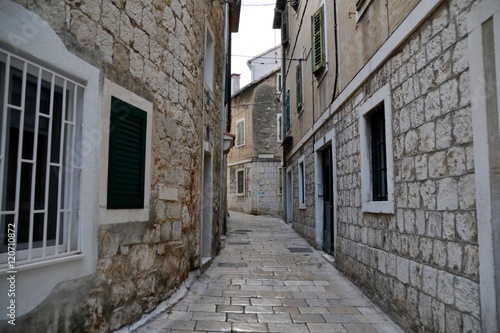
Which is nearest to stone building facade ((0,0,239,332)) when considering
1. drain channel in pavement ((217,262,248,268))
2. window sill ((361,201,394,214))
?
drain channel in pavement ((217,262,248,268))

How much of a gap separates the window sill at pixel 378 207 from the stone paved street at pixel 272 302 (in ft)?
3.73

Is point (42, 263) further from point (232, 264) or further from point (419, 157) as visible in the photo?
point (232, 264)

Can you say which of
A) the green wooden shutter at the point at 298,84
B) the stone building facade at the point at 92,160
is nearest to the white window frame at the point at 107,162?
the stone building facade at the point at 92,160

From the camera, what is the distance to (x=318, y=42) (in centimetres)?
792

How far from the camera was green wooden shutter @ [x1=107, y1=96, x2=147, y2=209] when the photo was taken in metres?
3.16

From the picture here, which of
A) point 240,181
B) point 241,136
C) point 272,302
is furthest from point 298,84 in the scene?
point 240,181

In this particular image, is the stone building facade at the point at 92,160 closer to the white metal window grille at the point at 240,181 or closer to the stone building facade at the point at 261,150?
the stone building facade at the point at 261,150

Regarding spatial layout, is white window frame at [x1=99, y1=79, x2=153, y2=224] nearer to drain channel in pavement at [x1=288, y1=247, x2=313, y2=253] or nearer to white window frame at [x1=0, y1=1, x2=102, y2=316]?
white window frame at [x1=0, y1=1, x2=102, y2=316]

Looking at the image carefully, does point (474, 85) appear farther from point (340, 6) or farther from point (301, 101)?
point (301, 101)

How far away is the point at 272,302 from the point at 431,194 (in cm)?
234

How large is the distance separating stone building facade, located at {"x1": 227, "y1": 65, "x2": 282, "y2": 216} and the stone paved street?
12.7m

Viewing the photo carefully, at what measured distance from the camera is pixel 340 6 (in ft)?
20.6

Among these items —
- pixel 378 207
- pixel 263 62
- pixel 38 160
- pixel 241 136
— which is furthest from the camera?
pixel 263 62

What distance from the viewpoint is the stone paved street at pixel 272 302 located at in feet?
12.0
